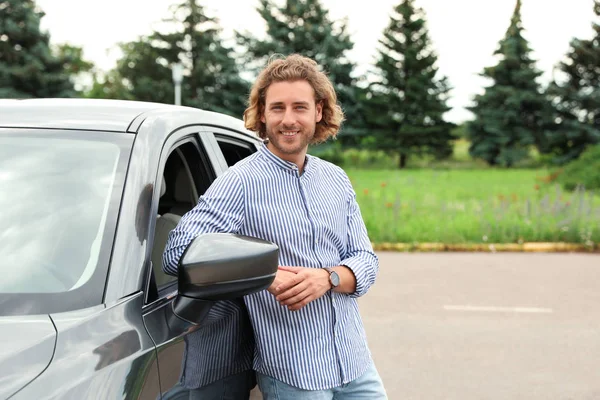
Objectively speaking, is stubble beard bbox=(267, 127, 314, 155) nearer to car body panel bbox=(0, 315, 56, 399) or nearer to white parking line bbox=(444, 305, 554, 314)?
car body panel bbox=(0, 315, 56, 399)

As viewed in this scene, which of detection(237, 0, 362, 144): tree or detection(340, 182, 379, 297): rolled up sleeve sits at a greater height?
detection(237, 0, 362, 144): tree

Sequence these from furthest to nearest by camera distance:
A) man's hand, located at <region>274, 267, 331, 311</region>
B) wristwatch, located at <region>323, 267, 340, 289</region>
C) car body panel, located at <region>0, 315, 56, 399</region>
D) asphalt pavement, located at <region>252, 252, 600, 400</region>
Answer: asphalt pavement, located at <region>252, 252, 600, 400</region> < wristwatch, located at <region>323, 267, 340, 289</region> < man's hand, located at <region>274, 267, 331, 311</region> < car body panel, located at <region>0, 315, 56, 399</region>

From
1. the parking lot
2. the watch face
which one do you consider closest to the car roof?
the watch face

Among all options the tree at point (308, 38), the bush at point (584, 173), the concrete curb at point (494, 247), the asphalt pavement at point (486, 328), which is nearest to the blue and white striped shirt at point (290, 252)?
the asphalt pavement at point (486, 328)

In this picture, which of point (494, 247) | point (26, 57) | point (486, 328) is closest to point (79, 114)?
point (486, 328)

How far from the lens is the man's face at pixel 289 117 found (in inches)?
91.1

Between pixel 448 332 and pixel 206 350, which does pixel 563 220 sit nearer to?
Result: pixel 448 332

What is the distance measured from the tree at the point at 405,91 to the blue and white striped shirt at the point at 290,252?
41188 mm

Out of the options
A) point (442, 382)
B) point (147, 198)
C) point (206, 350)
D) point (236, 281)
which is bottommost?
point (442, 382)

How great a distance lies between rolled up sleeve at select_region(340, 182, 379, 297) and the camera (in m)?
2.28

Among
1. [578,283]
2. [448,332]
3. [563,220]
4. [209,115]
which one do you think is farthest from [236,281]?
[563,220]

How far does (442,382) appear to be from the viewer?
4.96 metres

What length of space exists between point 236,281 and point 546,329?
523 cm

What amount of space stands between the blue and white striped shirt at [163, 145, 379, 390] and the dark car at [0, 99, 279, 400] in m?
0.16
